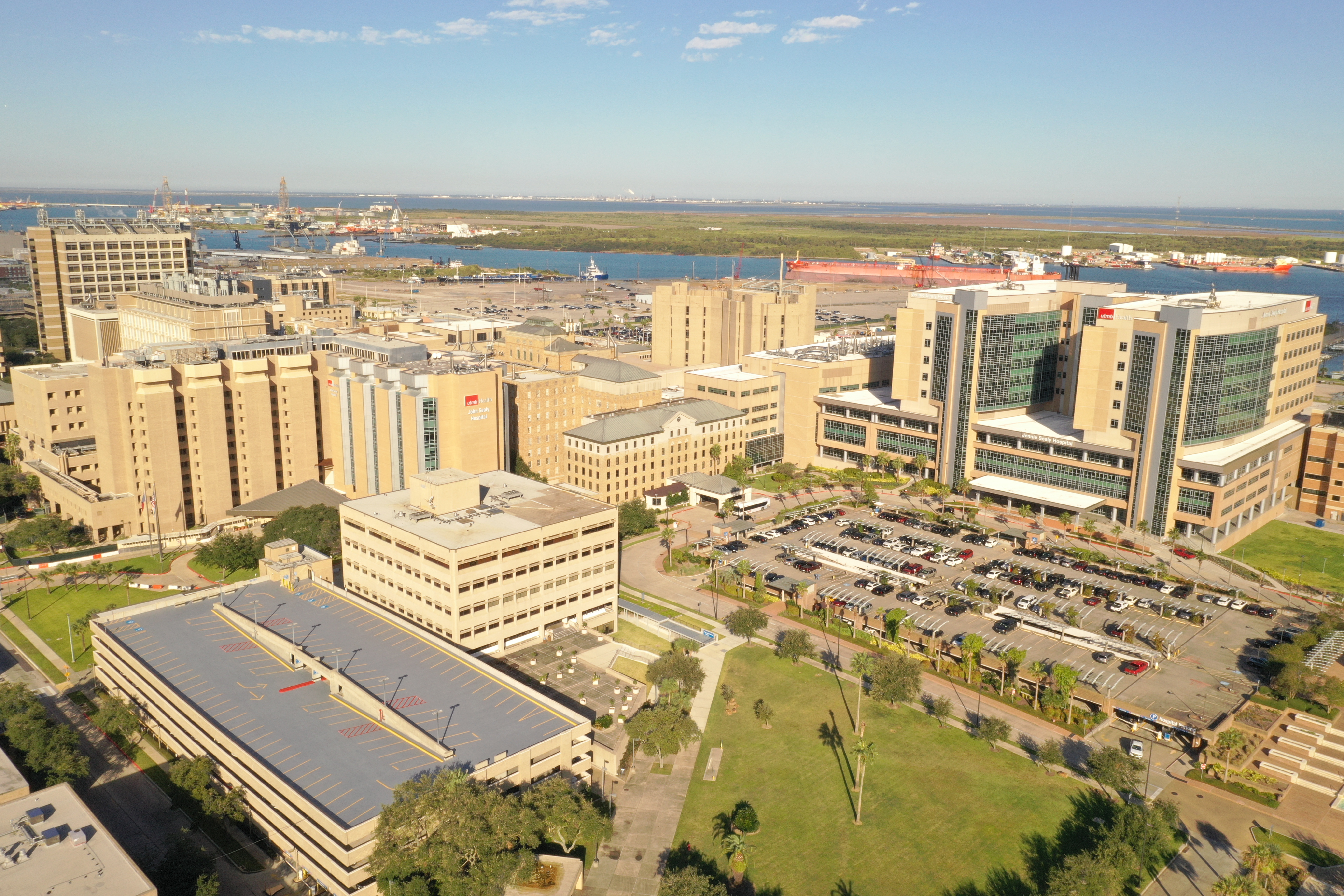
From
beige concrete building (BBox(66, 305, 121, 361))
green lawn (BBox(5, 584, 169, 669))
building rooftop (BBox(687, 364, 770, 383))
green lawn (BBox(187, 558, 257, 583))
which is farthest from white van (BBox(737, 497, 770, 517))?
beige concrete building (BBox(66, 305, 121, 361))

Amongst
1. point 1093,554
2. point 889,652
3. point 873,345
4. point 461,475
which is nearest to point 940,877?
point 889,652

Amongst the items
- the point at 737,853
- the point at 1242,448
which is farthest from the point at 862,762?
the point at 1242,448

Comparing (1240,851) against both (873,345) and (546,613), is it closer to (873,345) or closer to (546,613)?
(546,613)

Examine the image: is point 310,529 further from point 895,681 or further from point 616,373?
point 895,681

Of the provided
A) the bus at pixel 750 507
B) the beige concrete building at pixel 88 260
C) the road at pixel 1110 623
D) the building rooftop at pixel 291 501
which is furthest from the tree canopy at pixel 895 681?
the beige concrete building at pixel 88 260

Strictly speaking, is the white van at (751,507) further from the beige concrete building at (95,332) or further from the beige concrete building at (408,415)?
the beige concrete building at (95,332)

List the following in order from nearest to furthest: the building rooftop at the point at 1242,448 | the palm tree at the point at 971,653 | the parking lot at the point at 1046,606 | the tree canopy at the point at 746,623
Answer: the parking lot at the point at 1046,606
the palm tree at the point at 971,653
the tree canopy at the point at 746,623
the building rooftop at the point at 1242,448
